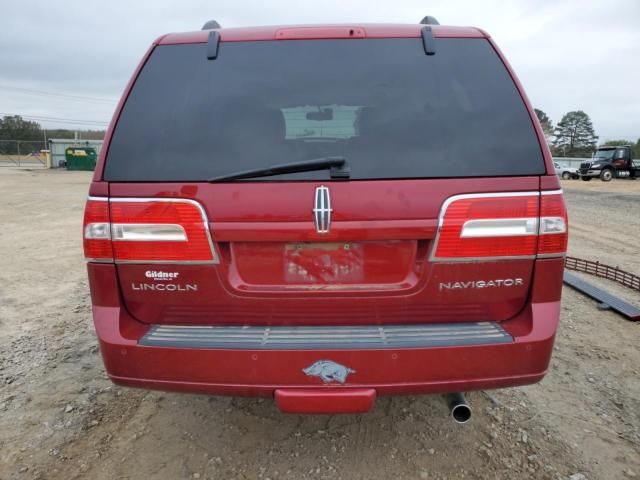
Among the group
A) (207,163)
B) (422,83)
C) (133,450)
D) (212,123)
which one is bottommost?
(133,450)

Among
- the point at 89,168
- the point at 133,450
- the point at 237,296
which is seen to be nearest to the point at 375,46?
the point at 237,296

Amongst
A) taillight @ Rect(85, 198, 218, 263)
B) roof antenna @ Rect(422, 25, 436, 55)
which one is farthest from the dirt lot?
roof antenna @ Rect(422, 25, 436, 55)

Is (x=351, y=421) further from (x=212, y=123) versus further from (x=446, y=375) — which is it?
(x=212, y=123)

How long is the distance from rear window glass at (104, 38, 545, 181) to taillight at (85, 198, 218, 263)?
0.12 metres

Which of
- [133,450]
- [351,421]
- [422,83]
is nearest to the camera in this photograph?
[422,83]

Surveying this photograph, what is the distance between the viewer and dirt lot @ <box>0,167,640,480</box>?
2377 mm

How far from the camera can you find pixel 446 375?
6.28 ft

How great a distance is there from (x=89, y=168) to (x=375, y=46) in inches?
1812

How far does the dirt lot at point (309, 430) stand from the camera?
2377mm

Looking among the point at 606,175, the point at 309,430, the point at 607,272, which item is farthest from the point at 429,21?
the point at 606,175

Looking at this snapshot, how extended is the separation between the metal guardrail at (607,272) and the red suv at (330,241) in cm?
439

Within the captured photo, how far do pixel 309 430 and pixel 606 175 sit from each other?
34.7 meters

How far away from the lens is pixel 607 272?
5832 mm

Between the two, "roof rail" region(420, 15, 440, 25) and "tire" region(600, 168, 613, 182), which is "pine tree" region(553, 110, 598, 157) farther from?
"roof rail" region(420, 15, 440, 25)
